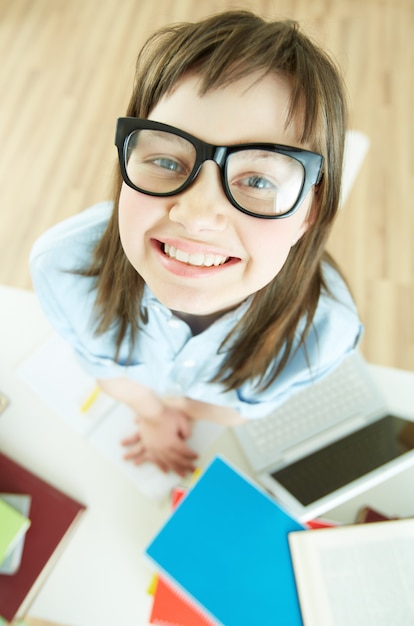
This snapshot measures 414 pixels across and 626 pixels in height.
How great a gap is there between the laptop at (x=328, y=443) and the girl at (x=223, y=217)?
0.27 feet

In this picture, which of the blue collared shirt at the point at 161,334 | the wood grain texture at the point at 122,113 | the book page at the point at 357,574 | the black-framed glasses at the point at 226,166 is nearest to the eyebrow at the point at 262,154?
the black-framed glasses at the point at 226,166

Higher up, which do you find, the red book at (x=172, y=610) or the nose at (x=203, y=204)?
the nose at (x=203, y=204)

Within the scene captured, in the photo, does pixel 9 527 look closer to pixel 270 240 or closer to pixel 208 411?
pixel 208 411

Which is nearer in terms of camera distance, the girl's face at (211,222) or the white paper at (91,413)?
the girl's face at (211,222)

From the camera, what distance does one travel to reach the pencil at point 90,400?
89 centimetres

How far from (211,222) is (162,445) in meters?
0.45

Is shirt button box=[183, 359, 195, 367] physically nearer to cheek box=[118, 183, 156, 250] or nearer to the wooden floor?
cheek box=[118, 183, 156, 250]

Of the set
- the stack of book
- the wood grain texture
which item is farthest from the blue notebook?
the wood grain texture

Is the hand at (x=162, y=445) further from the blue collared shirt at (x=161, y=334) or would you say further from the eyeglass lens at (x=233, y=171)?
the eyeglass lens at (x=233, y=171)

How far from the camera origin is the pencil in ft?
2.92

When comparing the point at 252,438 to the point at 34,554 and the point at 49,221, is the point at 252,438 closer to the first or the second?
the point at 34,554

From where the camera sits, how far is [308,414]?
856mm

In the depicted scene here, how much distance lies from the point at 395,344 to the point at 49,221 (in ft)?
4.19

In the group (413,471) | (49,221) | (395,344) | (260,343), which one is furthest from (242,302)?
(49,221)
